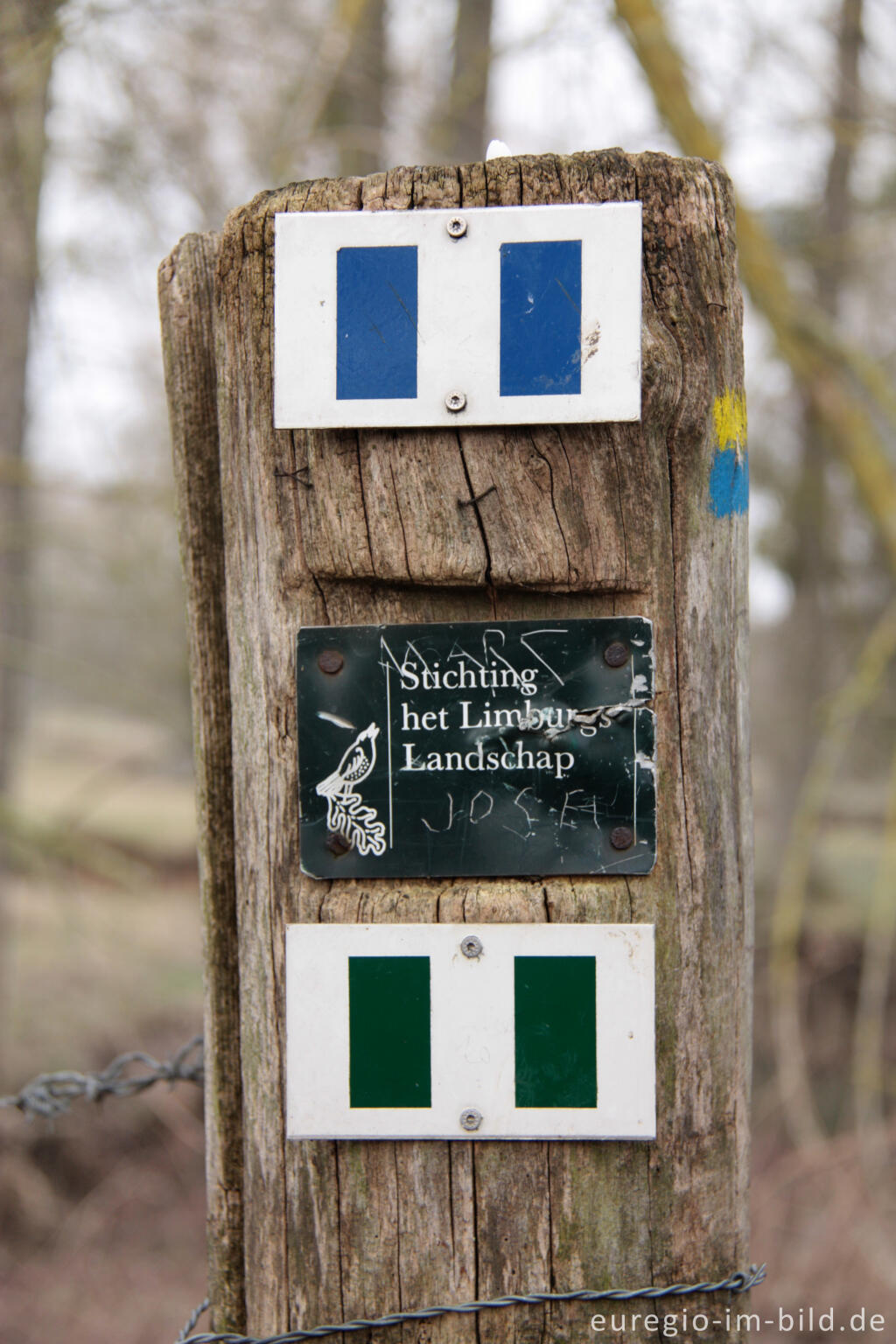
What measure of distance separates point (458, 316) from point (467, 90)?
344 centimetres

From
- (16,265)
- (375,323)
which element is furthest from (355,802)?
(16,265)

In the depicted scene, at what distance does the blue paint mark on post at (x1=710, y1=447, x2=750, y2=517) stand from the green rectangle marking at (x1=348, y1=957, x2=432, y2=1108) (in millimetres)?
576

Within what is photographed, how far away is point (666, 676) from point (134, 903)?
361 inches

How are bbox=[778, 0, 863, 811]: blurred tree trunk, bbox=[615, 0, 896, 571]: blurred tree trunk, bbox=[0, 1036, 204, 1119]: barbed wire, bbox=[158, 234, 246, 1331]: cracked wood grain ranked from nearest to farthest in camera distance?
bbox=[158, 234, 246, 1331]: cracked wood grain
bbox=[0, 1036, 204, 1119]: barbed wire
bbox=[615, 0, 896, 571]: blurred tree trunk
bbox=[778, 0, 863, 811]: blurred tree trunk

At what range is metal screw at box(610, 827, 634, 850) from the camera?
3.49 ft

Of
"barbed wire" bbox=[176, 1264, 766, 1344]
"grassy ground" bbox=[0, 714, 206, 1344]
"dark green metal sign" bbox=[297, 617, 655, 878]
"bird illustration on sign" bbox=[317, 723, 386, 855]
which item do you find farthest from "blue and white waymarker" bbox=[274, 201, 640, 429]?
"grassy ground" bbox=[0, 714, 206, 1344]

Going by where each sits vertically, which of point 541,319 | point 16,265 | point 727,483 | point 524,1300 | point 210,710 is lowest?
point 524,1300

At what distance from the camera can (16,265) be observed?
15.9 feet

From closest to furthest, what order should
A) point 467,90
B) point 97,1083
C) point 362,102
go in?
point 97,1083, point 467,90, point 362,102

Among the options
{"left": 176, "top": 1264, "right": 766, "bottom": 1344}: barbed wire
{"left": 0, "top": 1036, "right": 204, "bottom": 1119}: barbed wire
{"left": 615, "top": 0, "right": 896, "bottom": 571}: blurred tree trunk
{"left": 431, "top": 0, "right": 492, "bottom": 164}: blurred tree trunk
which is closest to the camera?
{"left": 176, "top": 1264, "right": 766, "bottom": 1344}: barbed wire

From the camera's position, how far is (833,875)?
9070 mm

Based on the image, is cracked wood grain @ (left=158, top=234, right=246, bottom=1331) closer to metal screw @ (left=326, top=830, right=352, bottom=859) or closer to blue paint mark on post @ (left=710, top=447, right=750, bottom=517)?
metal screw @ (left=326, top=830, right=352, bottom=859)

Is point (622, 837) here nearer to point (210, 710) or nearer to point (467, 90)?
point (210, 710)

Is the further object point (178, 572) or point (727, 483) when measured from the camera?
point (178, 572)
